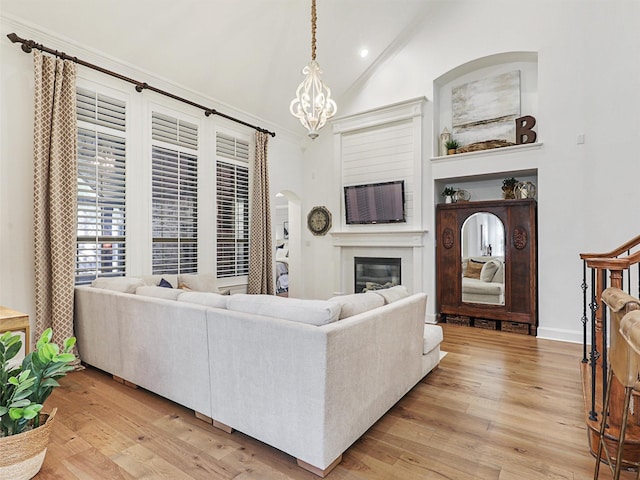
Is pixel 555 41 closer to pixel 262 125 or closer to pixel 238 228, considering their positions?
pixel 262 125

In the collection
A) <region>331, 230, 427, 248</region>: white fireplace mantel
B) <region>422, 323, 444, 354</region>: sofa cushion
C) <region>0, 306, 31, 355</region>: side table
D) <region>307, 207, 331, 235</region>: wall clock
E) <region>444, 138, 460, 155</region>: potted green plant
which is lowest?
<region>422, 323, 444, 354</region>: sofa cushion

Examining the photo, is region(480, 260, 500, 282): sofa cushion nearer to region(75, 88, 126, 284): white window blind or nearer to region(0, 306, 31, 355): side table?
region(75, 88, 126, 284): white window blind

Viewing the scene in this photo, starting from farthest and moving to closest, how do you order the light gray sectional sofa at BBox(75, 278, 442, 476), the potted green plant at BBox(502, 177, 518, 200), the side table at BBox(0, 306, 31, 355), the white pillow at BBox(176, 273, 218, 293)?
1. the potted green plant at BBox(502, 177, 518, 200)
2. the white pillow at BBox(176, 273, 218, 293)
3. the side table at BBox(0, 306, 31, 355)
4. the light gray sectional sofa at BBox(75, 278, 442, 476)

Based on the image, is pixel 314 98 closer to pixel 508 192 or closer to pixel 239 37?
pixel 239 37

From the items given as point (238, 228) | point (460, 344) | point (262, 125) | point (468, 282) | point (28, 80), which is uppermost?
point (262, 125)

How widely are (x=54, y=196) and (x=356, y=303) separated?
305 cm

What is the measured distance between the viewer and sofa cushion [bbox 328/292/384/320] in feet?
6.83

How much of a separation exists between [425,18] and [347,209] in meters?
3.28

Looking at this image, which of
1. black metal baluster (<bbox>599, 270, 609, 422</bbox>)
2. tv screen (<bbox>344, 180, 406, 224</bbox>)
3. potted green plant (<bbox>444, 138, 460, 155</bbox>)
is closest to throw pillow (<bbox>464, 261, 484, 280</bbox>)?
tv screen (<bbox>344, 180, 406, 224</bbox>)

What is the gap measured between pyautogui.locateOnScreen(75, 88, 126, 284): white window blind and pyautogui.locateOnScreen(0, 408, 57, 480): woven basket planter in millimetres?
2191

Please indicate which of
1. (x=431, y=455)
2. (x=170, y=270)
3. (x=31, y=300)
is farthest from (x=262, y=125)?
(x=431, y=455)

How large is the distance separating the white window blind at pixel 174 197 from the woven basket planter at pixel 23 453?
2725 millimetres

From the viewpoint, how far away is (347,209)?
6.21 metres

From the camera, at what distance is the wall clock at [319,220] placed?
6516 mm
